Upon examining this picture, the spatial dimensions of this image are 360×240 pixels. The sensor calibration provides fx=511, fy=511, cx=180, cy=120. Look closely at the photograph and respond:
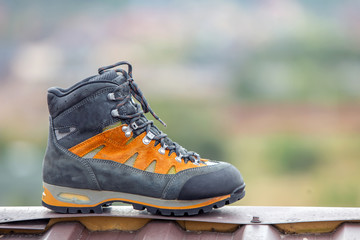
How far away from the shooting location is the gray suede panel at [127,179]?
5.59ft

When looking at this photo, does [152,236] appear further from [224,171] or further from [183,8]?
[183,8]

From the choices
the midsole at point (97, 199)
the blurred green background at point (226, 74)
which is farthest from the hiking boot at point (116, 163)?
the blurred green background at point (226, 74)

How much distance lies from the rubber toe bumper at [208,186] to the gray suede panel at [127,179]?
0.07 meters

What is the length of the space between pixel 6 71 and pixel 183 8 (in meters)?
10.4

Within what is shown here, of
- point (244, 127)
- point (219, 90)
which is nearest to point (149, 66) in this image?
point (219, 90)

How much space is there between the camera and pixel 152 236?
156 centimetres

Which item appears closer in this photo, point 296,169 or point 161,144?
point 161,144

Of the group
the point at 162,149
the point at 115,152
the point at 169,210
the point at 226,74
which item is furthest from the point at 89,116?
the point at 226,74

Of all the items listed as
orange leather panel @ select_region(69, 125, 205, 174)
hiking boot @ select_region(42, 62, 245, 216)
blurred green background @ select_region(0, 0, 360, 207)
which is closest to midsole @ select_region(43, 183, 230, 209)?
hiking boot @ select_region(42, 62, 245, 216)

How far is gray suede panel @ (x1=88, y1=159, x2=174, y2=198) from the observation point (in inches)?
67.1

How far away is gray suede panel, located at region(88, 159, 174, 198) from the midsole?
2 centimetres

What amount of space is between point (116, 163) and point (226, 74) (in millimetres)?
25155

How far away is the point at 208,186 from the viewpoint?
169cm

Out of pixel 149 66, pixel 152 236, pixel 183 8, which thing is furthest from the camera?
pixel 183 8
